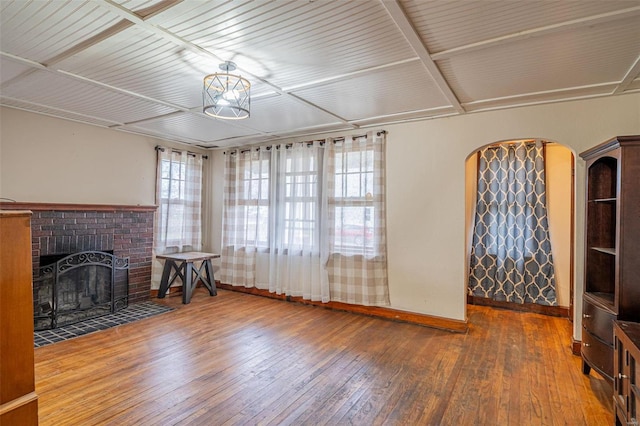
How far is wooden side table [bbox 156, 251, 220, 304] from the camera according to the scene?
476 centimetres

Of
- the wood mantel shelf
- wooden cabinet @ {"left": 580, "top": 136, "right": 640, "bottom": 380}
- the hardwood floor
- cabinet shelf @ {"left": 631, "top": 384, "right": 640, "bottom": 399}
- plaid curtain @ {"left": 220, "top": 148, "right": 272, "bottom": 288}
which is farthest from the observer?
plaid curtain @ {"left": 220, "top": 148, "right": 272, "bottom": 288}

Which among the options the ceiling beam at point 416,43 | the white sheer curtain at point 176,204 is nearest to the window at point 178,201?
the white sheer curtain at point 176,204

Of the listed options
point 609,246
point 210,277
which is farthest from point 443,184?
point 210,277

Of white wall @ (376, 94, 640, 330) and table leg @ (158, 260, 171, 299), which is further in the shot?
table leg @ (158, 260, 171, 299)

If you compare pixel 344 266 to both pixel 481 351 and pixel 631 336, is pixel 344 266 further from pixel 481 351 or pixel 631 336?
pixel 631 336

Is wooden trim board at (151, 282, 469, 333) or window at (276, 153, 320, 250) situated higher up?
window at (276, 153, 320, 250)

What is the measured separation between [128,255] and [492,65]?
4896 millimetres

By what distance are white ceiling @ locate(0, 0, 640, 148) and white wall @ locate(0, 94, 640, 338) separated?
0.24m

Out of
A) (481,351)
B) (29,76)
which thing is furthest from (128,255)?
(481,351)

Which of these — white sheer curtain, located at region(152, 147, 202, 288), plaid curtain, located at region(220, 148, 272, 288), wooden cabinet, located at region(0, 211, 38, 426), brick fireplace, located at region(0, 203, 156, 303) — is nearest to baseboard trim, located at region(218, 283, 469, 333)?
plaid curtain, located at region(220, 148, 272, 288)

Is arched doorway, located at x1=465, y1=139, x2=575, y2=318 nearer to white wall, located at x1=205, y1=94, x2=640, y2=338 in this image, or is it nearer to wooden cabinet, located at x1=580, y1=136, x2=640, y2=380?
white wall, located at x1=205, y1=94, x2=640, y2=338

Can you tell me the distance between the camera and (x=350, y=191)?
444cm

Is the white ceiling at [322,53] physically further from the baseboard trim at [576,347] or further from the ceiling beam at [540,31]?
the baseboard trim at [576,347]

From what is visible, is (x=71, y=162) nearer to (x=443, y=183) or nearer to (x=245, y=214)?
(x=245, y=214)
